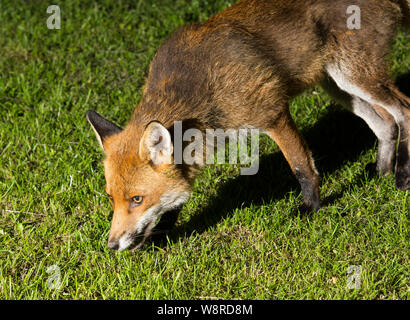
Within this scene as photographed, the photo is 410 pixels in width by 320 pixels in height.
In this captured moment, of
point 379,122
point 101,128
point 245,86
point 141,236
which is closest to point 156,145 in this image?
point 101,128

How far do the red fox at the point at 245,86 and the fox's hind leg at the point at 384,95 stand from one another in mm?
10

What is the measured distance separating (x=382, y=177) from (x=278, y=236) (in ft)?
4.81

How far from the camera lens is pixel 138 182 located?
15.1 ft

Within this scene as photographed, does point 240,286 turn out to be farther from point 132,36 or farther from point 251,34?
point 132,36

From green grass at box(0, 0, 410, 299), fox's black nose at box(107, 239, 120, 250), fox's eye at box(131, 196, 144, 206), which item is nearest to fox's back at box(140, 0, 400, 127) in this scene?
fox's eye at box(131, 196, 144, 206)

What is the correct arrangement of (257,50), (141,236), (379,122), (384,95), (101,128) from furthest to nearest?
(379,122)
(384,95)
(257,50)
(101,128)
(141,236)

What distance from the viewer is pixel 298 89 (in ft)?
18.2

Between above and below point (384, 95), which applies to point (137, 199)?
below

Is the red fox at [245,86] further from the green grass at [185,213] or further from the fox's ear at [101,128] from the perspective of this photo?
the green grass at [185,213]

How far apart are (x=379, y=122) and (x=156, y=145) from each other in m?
2.71

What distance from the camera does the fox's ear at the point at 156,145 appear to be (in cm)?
445

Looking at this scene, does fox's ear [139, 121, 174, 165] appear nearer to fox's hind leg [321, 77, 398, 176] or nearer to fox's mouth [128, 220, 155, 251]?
fox's mouth [128, 220, 155, 251]

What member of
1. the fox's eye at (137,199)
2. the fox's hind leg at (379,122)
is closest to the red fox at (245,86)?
the fox's eye at (137,199)

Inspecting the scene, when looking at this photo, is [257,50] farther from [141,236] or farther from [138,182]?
[141,236]
